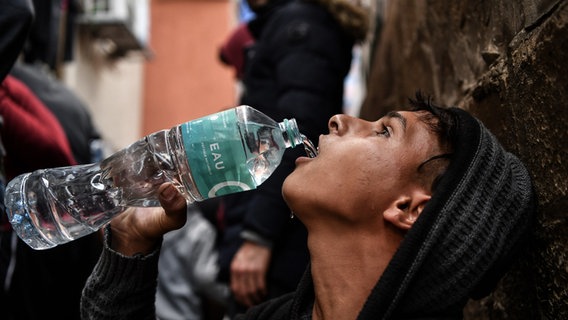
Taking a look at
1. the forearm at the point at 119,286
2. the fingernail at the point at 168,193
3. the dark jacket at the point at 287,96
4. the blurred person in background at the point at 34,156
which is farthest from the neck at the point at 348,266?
the blurred person in background at the point at 34,156

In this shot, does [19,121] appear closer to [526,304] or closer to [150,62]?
[526,304]

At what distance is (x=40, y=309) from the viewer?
2.94 m

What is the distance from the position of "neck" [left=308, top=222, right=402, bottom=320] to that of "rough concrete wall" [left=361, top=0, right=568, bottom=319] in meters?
0.35

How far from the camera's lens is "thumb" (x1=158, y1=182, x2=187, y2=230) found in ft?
5.53

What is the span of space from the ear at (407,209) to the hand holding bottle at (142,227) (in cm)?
52

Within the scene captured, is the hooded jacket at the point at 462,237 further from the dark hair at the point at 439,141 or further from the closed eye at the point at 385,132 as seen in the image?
the closed eye at the point at 385,132

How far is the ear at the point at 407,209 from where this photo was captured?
1568mm

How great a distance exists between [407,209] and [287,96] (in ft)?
3.54

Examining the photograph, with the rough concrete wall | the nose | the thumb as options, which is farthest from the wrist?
the rough concrete wall

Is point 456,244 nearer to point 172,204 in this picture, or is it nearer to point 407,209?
point 407,209

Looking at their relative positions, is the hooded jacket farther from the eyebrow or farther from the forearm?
the forearm

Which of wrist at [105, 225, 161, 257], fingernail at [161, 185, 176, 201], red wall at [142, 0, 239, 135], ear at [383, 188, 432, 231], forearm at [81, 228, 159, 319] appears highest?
ear at [383, 188, 432, 231]

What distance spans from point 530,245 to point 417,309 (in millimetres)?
393

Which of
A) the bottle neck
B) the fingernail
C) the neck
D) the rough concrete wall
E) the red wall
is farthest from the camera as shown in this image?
the red wall
